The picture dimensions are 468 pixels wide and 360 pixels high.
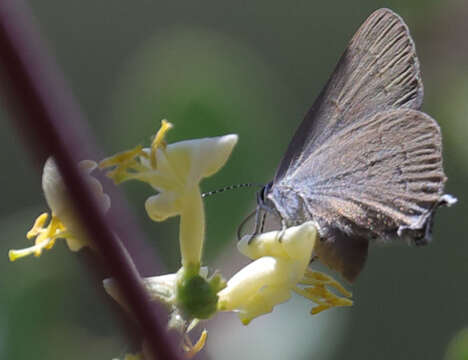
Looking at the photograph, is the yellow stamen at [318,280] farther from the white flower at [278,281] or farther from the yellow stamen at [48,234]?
the yellow stamen at [48,234]

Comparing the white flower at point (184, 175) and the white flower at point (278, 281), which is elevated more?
the white flower at point (184, 175)

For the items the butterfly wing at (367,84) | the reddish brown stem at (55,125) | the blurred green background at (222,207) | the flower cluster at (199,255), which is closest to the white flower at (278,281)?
the flower cluster at (199,255)

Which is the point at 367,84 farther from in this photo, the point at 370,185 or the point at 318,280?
the point at 318,280

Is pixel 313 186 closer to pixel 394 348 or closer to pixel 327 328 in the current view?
pixel 327 328

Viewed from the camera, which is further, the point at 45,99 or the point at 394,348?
the point at 394,348

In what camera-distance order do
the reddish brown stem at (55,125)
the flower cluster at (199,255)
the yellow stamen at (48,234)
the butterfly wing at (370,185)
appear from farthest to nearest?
the butterfly wing at (370,185)
the flower cluster at (199,255)
the yellow stamen at (48,234)
the reddish brown stem at (55,125)

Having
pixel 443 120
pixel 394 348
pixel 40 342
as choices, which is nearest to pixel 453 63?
pixel 443 120

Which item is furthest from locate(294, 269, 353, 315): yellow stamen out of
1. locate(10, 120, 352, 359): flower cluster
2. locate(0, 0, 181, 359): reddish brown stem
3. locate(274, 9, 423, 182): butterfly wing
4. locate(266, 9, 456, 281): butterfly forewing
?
locate(0, 0, 181, 359): reddish brown stem

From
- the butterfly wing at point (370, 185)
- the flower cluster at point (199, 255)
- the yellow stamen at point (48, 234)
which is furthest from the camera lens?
the butterfly wing at point (370, 185)
